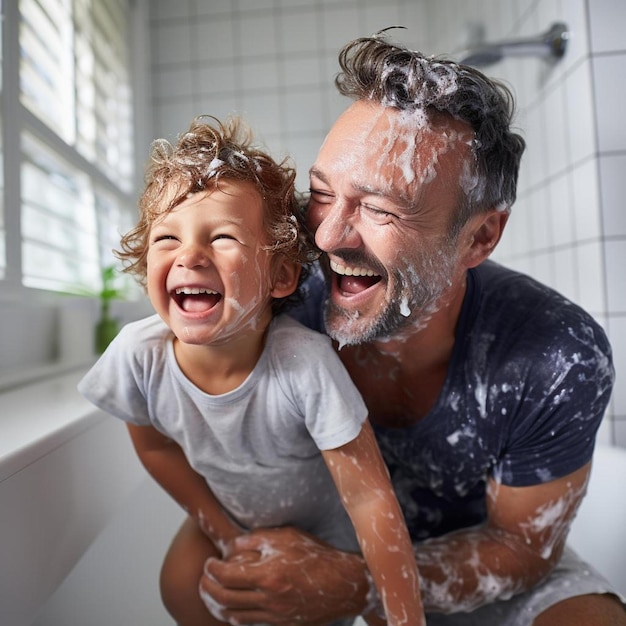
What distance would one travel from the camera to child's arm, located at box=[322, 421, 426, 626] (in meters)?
0.67

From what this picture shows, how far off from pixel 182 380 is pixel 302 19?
6.91ft

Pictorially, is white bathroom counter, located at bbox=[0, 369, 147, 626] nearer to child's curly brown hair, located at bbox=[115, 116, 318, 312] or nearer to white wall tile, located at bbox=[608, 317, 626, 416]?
child's curly brown hair, located at bbox=[115, 116, 318, 312]

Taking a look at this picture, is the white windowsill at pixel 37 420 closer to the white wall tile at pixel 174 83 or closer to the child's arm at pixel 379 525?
the child's arm at pixel 379 525

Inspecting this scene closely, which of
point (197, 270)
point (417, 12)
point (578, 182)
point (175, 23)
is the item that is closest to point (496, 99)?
point (197, 270)

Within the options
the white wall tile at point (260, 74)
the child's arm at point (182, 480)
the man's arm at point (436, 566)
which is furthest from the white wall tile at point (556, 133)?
the white wall tile at point (260, 74)

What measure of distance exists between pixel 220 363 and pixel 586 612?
552 millimetres

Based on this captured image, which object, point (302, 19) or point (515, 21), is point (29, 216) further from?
point (302, 19)

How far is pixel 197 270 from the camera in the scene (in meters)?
0.62

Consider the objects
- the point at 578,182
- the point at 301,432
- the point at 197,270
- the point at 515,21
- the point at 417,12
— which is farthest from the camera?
the point at 417,12

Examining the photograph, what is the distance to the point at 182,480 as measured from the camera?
815 mm

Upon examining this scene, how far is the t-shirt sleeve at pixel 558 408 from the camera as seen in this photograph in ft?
2.58

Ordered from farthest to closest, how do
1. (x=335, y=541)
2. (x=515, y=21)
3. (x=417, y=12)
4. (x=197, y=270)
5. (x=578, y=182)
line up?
(x=417, y=12) < (x=515, y=21) < (x=578, y=182) < (x=335, y=541) < (x=197, y=270)

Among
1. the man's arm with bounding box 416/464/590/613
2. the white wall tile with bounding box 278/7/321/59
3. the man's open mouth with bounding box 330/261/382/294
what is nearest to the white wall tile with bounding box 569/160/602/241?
the man's arm with bounding box 416/464/590/613

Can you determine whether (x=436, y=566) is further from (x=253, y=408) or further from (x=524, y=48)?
(x=524, y=48)
